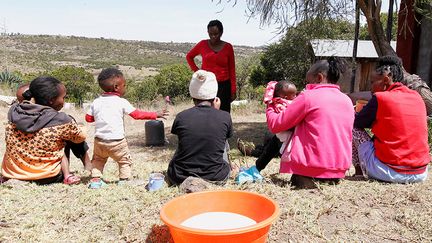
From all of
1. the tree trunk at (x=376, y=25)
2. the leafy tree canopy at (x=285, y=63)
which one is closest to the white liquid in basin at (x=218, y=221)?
the tree trunk at (x=376, y=25)

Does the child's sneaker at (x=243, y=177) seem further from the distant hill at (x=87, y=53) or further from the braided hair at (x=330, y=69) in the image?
the distant hill at (x=87, y=53)

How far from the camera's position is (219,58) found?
5223 millimetres

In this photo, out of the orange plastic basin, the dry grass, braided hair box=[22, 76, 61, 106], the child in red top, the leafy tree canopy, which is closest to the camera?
the orange plastic basin

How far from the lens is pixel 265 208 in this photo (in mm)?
2096

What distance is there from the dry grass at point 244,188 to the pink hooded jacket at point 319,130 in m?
0.19

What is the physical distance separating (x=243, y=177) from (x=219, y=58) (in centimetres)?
249

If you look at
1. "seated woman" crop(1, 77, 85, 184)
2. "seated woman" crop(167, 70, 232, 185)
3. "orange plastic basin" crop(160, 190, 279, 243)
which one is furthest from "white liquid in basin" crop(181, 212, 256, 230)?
"seated woman" crop(1, 77, 85, 184)

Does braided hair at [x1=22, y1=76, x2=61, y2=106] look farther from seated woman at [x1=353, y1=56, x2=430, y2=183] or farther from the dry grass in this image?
seated woman at [x1=353, y1=56, x2=430, y2=183]

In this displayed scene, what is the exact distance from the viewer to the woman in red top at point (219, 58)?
516cm

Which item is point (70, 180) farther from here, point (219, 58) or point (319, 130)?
point (219, 58)

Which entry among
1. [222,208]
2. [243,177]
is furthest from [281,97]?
[222,208]

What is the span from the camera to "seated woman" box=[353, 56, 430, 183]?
3035 millimetres

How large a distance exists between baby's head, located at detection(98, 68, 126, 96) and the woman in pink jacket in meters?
1.57

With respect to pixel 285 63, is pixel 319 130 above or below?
above
